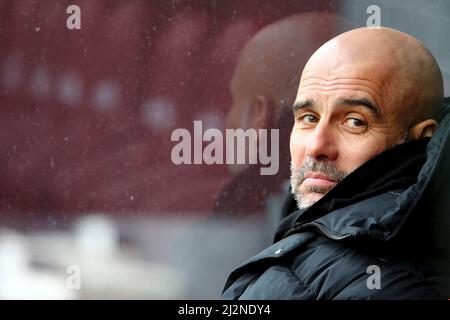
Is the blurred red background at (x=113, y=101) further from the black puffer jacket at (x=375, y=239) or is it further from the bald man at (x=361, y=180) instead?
the black puffer jacket at (x=375, y=239)

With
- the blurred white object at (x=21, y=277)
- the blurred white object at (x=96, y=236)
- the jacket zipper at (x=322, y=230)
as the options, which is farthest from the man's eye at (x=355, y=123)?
the blurred white object at (x=21, y=277)

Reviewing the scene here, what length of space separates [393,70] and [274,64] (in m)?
0.57

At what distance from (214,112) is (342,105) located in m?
0.53

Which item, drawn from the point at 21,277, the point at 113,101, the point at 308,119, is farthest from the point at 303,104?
the point at 21,277

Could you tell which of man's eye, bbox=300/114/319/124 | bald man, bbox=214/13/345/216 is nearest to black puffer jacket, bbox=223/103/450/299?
man's eye, bbox=300/114/319/124

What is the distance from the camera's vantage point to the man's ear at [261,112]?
2.51 metres

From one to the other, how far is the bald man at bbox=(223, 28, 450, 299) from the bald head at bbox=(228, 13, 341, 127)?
0.30 meters

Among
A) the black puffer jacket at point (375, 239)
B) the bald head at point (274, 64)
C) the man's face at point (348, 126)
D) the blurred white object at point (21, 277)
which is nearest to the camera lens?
the black puffer jacket at point (375, 239)

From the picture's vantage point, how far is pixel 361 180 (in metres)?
1.97

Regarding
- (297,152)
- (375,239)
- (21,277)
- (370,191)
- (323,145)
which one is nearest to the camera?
(375,239)

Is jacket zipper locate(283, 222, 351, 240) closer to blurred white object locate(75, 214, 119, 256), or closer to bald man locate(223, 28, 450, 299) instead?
bald man locate(223, 28, 450, 299)

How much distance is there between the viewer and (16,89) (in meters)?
2.58

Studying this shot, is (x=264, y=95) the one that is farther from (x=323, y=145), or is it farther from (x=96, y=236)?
(x=96, y=236)

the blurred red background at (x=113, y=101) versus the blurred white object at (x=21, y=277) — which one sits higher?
the blurred red background at (x=113, y=101)
